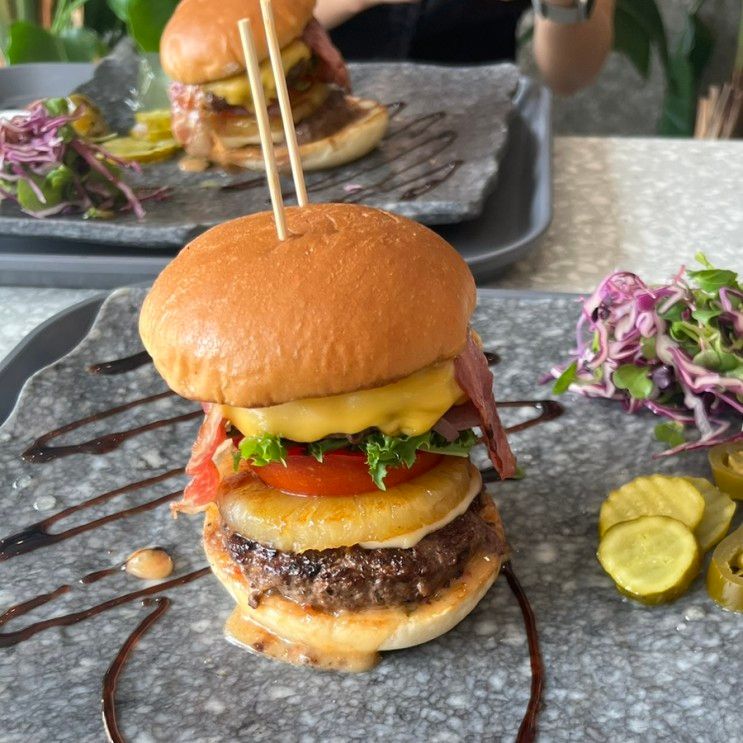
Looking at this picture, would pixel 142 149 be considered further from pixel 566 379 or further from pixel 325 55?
pixel 566 379

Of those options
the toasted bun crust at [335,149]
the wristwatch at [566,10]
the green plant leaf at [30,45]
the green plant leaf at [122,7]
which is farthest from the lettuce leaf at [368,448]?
the green plant leaf at [30,45]

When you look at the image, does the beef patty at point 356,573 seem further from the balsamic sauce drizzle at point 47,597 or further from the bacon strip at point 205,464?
the balsamic sauce drizzle at point 47,597

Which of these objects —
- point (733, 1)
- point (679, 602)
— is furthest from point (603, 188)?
point (733, 1)

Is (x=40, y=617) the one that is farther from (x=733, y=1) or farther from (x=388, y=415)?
(x=733, y=1)

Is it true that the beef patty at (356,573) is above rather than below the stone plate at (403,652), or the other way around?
above

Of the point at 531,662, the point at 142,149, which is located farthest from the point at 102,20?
the point at 531,662

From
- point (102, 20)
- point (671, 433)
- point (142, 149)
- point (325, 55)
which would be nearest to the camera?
point (671, 433)
